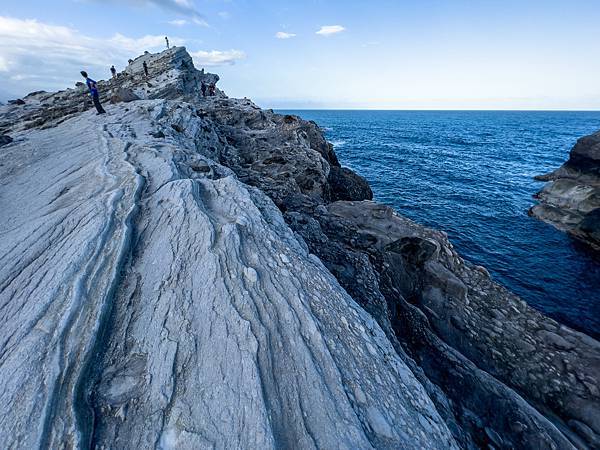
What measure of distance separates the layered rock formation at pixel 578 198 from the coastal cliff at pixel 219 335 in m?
20.1

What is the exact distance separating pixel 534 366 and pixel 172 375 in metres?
13.9

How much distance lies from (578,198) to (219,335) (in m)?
40.0

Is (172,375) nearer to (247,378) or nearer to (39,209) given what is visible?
(247,378)

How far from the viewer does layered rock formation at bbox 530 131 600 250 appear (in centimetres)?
2533

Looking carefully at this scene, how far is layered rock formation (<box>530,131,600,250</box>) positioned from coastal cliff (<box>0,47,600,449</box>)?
2008 cm

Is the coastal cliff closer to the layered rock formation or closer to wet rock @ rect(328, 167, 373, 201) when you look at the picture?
wet rock @ rect(328, 167, 373, 201)

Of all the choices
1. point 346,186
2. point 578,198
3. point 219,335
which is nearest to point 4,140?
point 219,335

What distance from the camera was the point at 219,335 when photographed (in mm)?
4648

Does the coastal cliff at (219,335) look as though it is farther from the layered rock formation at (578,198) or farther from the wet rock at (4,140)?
the layered rock formation at (578,198)

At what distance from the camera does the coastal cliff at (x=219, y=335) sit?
379 centimetres

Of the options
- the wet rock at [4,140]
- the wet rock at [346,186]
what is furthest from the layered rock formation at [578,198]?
the wet rock at [4,140]

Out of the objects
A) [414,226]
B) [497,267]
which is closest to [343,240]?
[414,226]

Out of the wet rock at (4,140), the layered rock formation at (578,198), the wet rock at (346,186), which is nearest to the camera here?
the wet rock at (4,140)

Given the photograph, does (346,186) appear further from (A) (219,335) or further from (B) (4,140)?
(A) (219,335)
